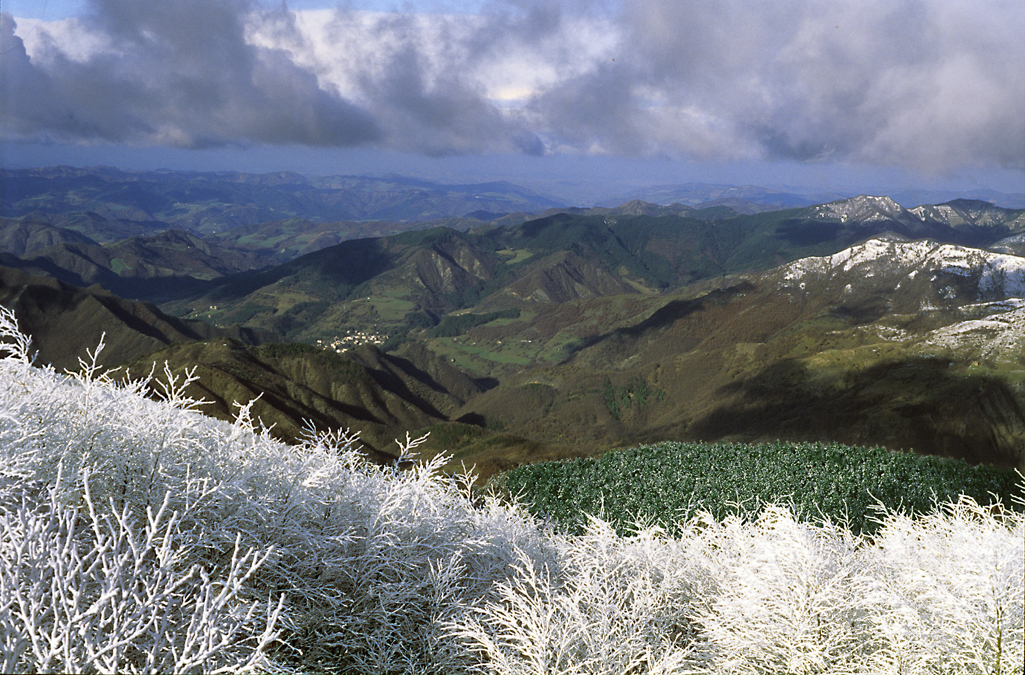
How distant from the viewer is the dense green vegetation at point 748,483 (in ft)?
45.7

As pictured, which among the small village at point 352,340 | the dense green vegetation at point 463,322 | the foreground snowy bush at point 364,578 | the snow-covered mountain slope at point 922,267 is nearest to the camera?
the foreground snowy bush at point 364,578

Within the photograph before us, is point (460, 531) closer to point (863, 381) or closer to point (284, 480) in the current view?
point (284, 480)

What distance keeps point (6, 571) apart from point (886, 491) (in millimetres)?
16897

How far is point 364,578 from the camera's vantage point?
17.7 feet

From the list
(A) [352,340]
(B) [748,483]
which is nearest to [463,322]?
(A) [352,340]

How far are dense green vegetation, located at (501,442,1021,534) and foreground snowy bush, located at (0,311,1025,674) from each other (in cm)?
702

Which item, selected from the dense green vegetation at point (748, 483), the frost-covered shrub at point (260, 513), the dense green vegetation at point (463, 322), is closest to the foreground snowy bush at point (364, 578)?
the frost-covered shrub at point (260, 513)

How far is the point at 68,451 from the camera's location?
4727mm

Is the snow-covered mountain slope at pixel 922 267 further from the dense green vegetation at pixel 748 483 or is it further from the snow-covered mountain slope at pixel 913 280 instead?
the dense green vegetation at pixel 748 483

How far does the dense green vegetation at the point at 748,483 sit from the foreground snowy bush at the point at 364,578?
7.02 metres

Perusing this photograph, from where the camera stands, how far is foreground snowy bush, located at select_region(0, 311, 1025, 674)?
14.5ft

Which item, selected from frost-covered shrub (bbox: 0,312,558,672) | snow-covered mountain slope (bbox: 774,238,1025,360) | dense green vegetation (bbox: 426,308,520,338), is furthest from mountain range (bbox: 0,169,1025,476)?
dense green vegetation (bbox: 426,308,520,338)

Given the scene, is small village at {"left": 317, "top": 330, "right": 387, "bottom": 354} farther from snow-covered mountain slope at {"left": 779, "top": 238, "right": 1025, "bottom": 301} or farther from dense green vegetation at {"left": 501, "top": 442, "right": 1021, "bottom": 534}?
dense green vegetation at {"left": 501, "top": 442, "right": 1021, "bottom": 534}

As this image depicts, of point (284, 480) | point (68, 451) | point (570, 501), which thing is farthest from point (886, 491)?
point (68, 451)
